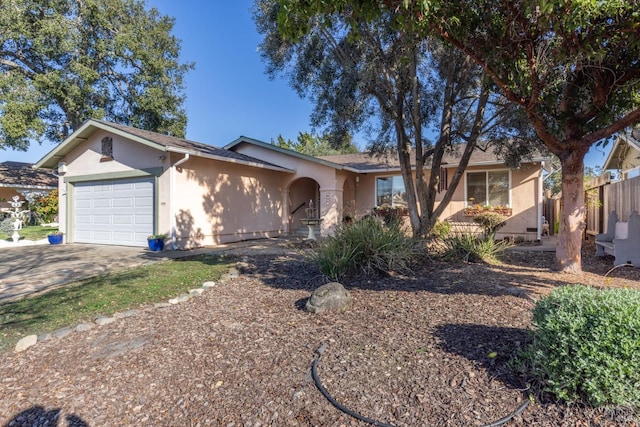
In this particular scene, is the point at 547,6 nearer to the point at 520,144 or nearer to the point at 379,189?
the point at 520,144

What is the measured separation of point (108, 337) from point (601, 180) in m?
14.3

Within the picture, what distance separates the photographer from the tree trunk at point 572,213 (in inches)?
229

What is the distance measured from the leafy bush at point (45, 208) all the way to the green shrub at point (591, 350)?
24104 mm

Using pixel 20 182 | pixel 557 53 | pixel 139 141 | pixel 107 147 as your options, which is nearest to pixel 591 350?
pixel 557 53

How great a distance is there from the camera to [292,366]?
3.09 m

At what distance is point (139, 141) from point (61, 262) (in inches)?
158

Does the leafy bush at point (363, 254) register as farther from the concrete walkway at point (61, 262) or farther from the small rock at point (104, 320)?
the concrete walkway at point (61, 262)

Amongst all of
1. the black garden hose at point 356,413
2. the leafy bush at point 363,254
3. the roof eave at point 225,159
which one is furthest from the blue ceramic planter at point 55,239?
the black garden hose at point 356,413

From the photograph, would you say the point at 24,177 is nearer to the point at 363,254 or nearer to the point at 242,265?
the point at 242,265

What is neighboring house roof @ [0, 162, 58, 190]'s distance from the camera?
2038 centimetres

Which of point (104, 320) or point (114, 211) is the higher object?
point (114, 211)

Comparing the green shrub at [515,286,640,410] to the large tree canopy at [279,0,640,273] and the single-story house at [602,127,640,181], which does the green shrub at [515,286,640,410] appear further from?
the single-story house at [602,127,640,181]

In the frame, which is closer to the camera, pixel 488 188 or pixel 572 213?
pixel 572 213

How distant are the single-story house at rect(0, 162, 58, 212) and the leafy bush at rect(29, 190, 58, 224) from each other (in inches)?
37.9
